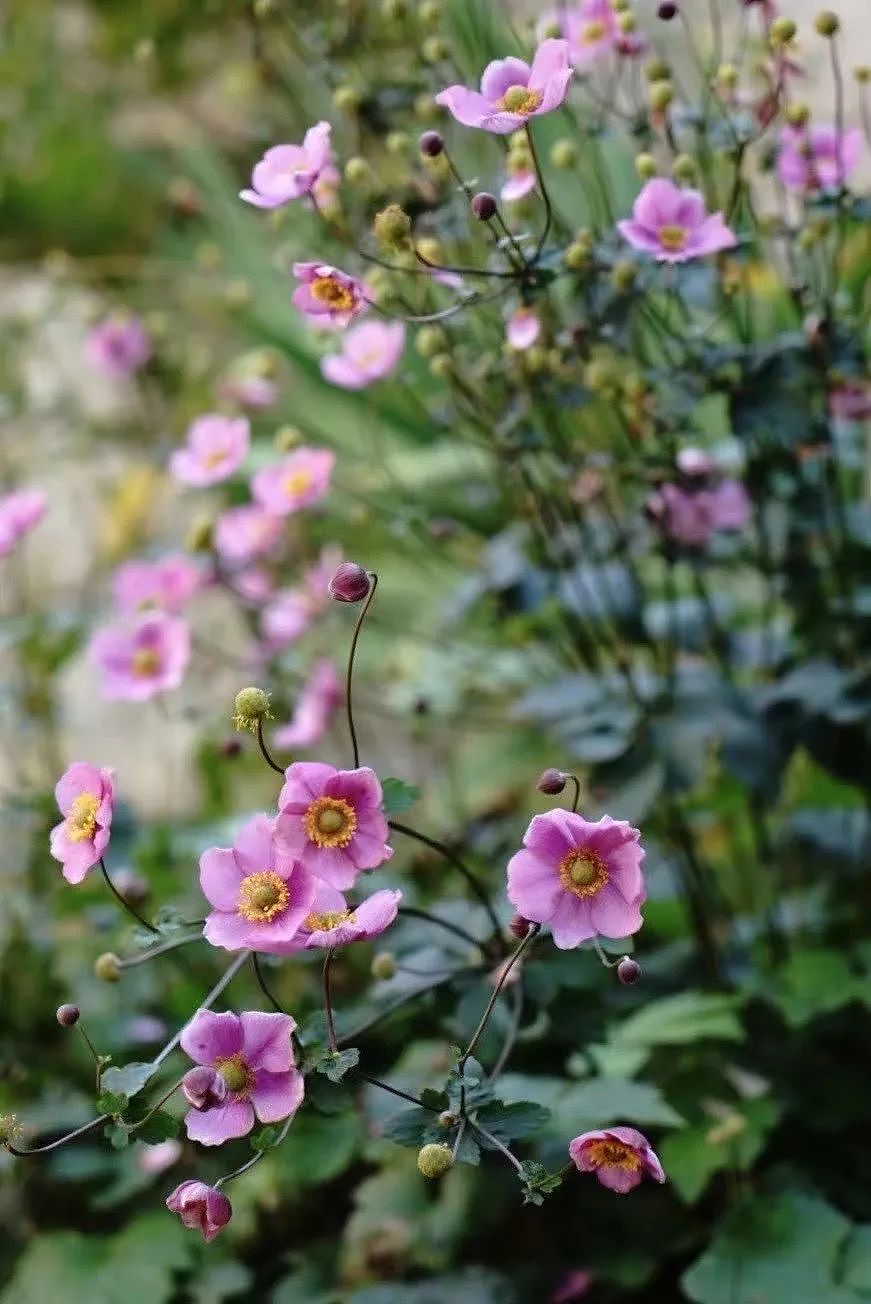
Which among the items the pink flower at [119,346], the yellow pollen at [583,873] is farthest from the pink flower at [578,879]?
the pink flower at [119,346]

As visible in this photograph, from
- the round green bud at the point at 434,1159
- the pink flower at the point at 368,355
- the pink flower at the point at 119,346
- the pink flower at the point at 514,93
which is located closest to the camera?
the round green bud at the point at 434,1159

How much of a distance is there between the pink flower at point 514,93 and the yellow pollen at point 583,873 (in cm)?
35

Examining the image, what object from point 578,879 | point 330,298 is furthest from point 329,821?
point 330,298

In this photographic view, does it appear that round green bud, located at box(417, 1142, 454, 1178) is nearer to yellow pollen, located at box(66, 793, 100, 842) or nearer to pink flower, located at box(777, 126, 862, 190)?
yellow pollen, located at box(66, 793, 100, 842)

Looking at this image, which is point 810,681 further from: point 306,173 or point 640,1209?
point 306,173

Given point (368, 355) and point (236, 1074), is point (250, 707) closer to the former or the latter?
point (236, 1074)

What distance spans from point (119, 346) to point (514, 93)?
794 millimetres

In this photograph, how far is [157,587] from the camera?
1140mm

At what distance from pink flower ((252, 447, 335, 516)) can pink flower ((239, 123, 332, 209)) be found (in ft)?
0.88

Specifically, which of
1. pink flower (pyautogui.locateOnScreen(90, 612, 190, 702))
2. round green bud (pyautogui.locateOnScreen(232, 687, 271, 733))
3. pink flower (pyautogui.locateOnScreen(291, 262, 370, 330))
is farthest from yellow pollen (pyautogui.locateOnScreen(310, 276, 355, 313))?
pink flower (pyautogui.locateOnScreen(90, 612, 190, 702))

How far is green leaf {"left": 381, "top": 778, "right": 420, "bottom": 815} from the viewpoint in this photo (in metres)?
0.66

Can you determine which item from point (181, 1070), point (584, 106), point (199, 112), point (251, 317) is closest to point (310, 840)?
point (181, 1070)

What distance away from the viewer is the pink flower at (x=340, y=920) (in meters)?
0.60

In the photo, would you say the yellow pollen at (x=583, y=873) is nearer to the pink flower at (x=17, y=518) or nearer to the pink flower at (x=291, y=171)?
the pink flower at (x=291, y=171)
